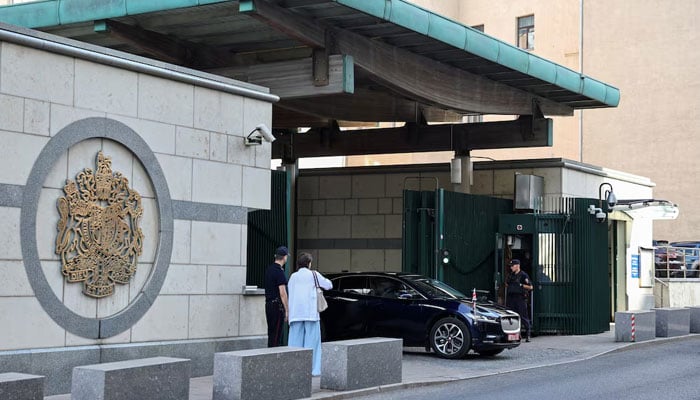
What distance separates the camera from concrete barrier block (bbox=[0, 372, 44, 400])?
33.9 ft

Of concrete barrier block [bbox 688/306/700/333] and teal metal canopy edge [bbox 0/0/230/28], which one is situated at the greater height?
teal metal canopy edge [bbox 0/0/230/28]

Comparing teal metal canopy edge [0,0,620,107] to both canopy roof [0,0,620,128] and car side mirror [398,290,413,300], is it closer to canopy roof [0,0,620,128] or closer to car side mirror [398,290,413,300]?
canopy roof [0,0,620,128]

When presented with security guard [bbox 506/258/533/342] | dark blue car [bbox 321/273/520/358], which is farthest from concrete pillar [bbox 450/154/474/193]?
dark blue car [bbox 321/273/520/358]

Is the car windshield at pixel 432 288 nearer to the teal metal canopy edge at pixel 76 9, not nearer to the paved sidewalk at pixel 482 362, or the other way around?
the paved sidewalk at pixel 482 362

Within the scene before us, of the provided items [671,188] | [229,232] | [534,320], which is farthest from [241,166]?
[671,188]

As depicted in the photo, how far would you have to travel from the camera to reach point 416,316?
64.5 ft

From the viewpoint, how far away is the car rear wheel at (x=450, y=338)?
752 inches

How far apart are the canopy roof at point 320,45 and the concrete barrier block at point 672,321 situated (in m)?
5.64

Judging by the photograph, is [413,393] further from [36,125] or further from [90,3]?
[90,3]

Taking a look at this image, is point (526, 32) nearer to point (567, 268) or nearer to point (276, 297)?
point (567, 268)

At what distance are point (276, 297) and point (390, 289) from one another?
4445mm

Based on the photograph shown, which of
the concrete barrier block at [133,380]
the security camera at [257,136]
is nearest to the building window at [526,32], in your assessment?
the security camera at [257,136]

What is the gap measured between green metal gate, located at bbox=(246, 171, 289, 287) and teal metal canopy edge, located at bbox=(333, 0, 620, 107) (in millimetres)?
3489

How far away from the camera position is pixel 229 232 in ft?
54.7
